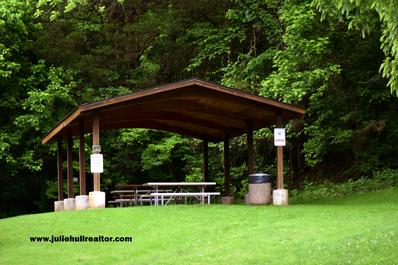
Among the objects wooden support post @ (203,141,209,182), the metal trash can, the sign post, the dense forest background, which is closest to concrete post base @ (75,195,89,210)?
the metal trash can

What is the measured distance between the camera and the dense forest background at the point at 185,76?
23.3 metres

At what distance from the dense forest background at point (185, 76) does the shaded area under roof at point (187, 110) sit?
2161 mm

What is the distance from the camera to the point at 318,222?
1256 cm

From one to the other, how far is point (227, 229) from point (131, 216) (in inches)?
113

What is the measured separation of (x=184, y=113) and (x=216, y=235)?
8.10m

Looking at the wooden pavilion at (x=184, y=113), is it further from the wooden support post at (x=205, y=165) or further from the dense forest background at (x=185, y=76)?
the dense forest background at (x=185, y=76)

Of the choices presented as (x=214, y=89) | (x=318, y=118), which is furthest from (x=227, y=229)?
(x=318, y=118)

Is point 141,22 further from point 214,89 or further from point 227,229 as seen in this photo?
point 227,229

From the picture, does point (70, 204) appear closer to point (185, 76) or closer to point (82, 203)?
point (82, 203)

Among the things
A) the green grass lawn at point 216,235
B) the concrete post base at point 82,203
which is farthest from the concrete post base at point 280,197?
the concrete post base at point 82,203

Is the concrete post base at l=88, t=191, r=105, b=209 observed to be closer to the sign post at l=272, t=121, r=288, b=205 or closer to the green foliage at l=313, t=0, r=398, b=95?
the sign post at l=272, t=121, r=288, b=205

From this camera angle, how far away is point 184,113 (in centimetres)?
Answer: 1955

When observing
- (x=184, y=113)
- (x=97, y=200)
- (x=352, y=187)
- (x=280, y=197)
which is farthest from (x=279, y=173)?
(x=352, y=187)

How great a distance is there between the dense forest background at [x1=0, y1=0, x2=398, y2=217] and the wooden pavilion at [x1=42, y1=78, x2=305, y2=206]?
86.0 inches
